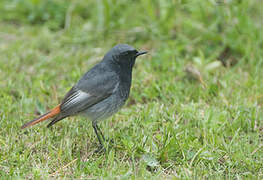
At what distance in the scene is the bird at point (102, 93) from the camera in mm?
4605

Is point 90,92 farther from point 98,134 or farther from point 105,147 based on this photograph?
point 105,147

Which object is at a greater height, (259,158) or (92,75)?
(92,75)

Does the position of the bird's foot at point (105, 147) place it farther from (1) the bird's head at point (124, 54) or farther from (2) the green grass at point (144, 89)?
(1) the bird's head at point (124, 54)

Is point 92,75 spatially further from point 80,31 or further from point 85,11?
point 85,11

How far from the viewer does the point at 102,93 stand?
464cm

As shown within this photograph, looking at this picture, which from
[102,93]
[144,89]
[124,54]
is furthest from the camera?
[144,89]

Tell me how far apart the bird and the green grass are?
299 millimetres

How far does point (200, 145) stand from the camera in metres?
4.44

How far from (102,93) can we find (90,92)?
0.15 m

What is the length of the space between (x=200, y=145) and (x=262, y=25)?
161 inches

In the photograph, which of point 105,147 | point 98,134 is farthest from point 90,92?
point 105,147

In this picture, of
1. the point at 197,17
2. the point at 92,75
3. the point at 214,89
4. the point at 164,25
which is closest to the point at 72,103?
the point at 92,75

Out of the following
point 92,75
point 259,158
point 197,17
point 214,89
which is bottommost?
point 259,158

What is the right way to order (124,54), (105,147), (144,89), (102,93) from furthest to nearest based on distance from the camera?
(144,89)
(124,54)
(102,93)
(105,147)
